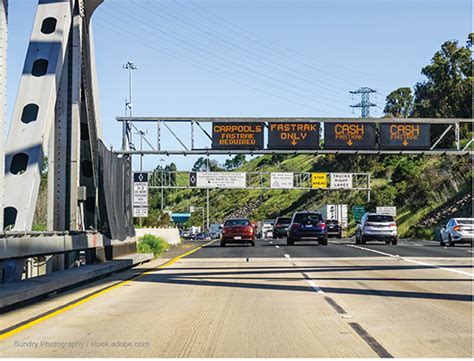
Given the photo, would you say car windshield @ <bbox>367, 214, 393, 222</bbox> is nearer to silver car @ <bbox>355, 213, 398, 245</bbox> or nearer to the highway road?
silver car @ <bbox>355, 213, 398, 245</bbox>

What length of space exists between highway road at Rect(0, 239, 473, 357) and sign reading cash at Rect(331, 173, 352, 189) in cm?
5655

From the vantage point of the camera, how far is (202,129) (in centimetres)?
4550

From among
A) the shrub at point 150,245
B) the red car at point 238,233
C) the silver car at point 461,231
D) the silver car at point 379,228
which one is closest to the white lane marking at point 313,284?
the shrub at point 150,245

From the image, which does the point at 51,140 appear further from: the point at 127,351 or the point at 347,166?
the point at 347,166

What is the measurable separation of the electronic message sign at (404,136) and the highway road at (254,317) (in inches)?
946

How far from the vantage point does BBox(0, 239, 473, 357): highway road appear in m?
9.68

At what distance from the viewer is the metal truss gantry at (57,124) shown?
17.1m

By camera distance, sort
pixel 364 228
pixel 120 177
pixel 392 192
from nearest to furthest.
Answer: pixel 120 177, pixel 364 228, pixel 392 192

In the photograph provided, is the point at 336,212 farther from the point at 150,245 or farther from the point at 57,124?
the point at 57,124

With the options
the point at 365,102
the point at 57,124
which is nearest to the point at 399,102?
the point at 365,102

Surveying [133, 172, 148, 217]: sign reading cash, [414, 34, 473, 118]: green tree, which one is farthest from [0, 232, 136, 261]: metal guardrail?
[414, 34, 473, 118]: green tree

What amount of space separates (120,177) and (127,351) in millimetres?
17972

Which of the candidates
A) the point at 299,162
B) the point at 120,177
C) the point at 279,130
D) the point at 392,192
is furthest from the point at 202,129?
the point at 299,162

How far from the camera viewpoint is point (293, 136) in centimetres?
4556
